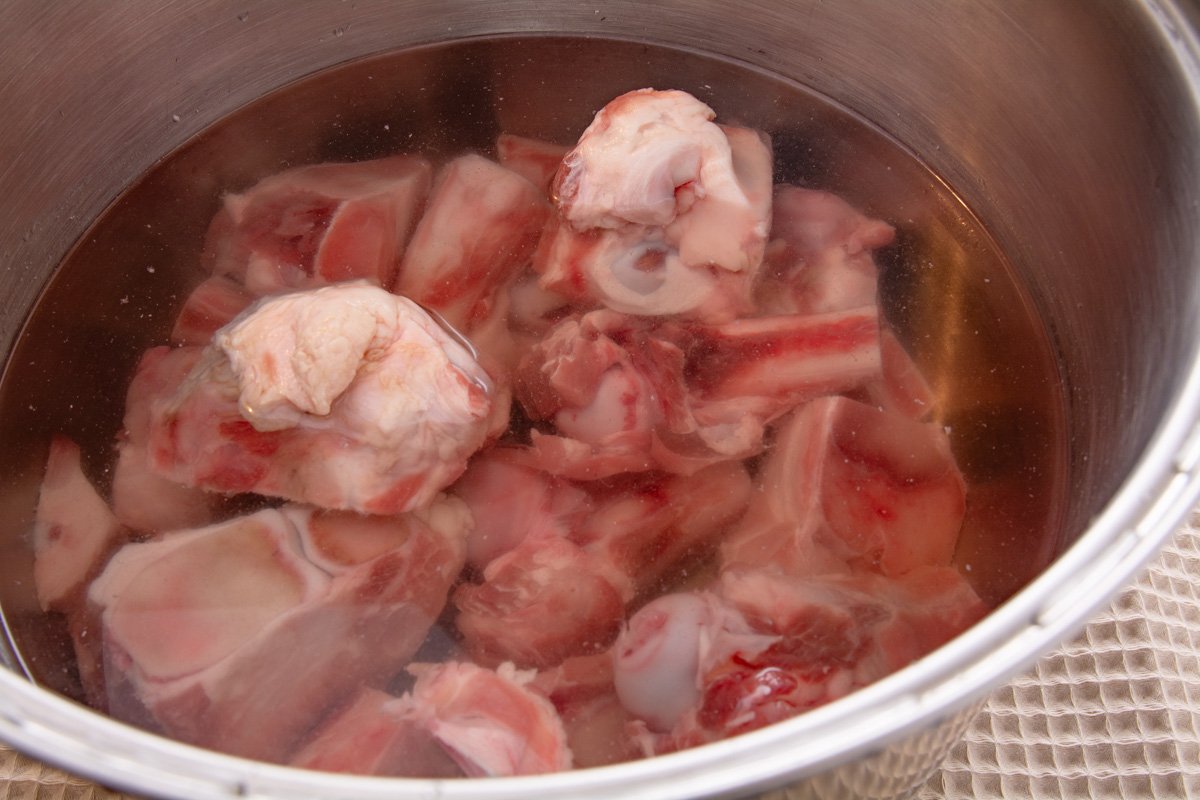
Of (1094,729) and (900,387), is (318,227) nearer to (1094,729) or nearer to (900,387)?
(900,387)

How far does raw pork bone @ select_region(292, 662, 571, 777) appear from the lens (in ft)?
3.01

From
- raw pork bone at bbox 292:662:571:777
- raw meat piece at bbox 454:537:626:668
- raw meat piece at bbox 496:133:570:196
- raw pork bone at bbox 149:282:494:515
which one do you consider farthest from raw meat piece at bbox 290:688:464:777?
raw meat piece at bbox 496:133:570:196

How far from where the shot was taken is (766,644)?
3.20 ft

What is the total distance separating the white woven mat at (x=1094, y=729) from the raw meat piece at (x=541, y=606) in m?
0.42

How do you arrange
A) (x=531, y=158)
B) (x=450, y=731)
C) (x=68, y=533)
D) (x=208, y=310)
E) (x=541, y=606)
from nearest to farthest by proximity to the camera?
1. (x=450, y=731)
2. (x=541, y=606)
3. (x=68, y=533)
4. (x=208, y=310)
5. (x=531, y=158)

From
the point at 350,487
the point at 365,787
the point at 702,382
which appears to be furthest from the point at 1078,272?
the point at 365,787

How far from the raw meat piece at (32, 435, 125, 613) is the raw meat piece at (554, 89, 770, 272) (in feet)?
2.23

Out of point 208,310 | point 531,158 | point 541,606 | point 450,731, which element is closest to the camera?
point 450,731

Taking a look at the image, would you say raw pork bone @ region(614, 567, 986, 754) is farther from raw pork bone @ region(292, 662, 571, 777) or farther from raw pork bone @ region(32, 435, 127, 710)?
→ raw pork bone @ region(32, 435, 127, 710)

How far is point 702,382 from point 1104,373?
0.48 m

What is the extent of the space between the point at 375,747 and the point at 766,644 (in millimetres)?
400

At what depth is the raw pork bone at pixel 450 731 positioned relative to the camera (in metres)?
0.92

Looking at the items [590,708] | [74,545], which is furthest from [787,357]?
[74,545]

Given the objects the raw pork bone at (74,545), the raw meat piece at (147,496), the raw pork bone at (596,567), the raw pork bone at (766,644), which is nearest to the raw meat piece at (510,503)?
the raw pork bone at (596,567)
